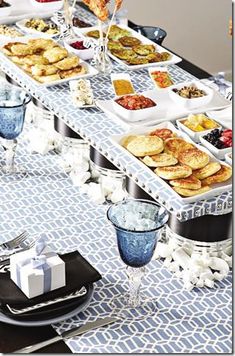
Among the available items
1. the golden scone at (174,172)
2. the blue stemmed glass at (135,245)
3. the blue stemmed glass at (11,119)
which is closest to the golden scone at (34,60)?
the blue stemmed glass at (11,119)

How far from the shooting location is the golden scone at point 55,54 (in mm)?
3320

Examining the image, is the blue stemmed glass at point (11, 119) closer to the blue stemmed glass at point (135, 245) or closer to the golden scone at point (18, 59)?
the golden scone at point (18, 59)

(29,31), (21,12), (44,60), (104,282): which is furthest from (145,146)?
(21,12)

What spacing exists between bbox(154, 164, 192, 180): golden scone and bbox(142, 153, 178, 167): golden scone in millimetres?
21

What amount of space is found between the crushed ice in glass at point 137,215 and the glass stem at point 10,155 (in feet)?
2.50

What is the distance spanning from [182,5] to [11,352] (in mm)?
3957

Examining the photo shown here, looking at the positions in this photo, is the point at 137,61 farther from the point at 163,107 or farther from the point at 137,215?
the point at 137,215

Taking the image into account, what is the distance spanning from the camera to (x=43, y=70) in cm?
325

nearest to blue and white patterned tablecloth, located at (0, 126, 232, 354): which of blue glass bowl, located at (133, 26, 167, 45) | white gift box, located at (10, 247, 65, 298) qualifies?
white gift box, located at (10, 247, 65, 298)

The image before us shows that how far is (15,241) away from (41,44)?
1.14m

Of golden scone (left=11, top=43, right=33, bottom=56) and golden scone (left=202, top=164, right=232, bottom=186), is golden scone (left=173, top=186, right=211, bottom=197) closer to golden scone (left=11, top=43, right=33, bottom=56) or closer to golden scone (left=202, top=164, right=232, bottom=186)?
golden scone (left=202, top=164, right=232, bottom=186)

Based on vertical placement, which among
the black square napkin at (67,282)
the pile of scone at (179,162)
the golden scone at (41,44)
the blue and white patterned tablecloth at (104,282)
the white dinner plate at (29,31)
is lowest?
the blue and white patterned tablecloth at (104,282)

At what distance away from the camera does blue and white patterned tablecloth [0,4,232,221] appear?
246 cm

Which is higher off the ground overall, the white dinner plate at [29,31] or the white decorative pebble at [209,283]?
the white dinner plate at [29,31]
